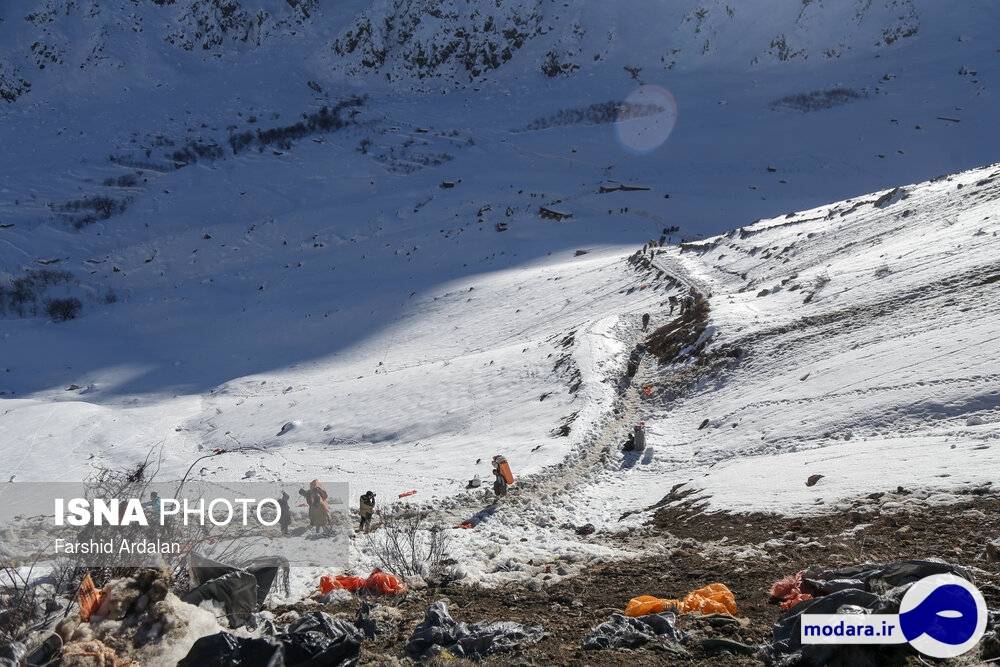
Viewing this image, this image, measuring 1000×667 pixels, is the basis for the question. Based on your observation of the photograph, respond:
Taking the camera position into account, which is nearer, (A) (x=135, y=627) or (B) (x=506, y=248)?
(A) (x=135, y=627)

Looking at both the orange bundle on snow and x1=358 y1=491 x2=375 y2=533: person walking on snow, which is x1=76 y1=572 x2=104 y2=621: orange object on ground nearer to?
the orange bundle on snow

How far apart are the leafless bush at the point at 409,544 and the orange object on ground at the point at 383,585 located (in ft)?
1.89

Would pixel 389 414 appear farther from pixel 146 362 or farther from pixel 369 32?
pixel 369 32

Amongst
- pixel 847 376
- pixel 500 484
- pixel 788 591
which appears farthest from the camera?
pixel 847 376

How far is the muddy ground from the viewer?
21.9 feet

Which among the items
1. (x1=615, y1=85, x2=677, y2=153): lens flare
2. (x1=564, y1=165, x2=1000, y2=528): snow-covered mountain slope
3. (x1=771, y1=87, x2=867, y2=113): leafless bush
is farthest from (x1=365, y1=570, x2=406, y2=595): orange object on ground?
(x1=771, y1=87, x2=867, y2=113): leafless bush

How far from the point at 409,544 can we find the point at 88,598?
605 centimetres

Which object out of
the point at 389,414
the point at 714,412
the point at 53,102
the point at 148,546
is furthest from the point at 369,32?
the point at 148,546

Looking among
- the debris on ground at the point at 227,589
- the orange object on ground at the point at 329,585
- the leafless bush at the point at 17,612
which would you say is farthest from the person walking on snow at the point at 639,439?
the leafless bush at the point at 17,612

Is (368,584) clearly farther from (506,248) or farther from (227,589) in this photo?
(506,248)

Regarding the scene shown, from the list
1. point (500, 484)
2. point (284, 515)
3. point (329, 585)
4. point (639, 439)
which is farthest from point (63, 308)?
point (329, 585)

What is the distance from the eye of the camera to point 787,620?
612cm

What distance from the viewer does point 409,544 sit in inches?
489

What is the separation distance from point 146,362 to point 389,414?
20.0 meters
